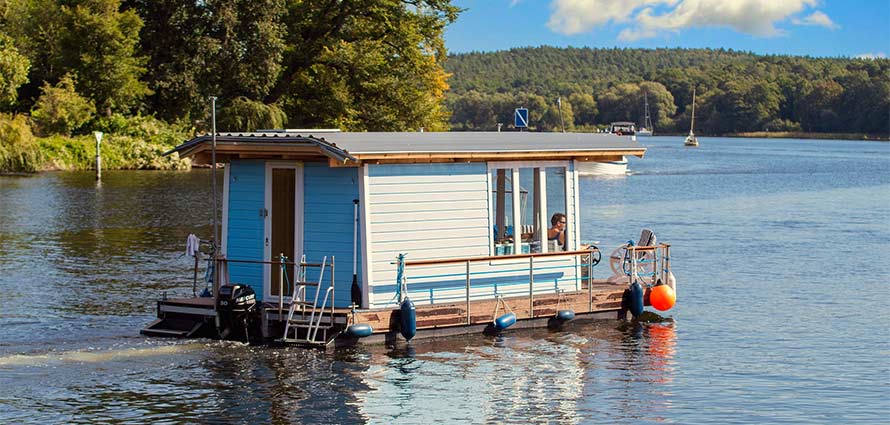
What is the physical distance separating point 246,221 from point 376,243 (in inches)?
89.1

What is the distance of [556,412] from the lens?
15836mm

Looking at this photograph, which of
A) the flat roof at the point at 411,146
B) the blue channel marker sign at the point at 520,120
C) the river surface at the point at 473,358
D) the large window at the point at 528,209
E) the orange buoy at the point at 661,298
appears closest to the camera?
the river surface at the point at 473,358

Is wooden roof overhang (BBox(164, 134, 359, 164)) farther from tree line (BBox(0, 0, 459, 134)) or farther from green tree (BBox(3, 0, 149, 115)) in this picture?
green tree (BBox(3, 0, 149, 115))

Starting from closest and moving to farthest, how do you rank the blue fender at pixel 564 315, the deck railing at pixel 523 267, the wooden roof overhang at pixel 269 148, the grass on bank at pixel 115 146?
1. the wooden roof overhang at pixel 269 148
2. the deck railing at pixel 523 267
3. the blue fender at pixel 564 315
4. the grass on bank at pixel 115 146

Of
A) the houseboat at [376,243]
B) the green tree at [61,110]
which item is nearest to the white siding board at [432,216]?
the houseboat at [376,243]

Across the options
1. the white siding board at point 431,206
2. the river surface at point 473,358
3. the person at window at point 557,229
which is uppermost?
the white siding board at point 431,206

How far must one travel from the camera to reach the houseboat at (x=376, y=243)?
18.1 meters

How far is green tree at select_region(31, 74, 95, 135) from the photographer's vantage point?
6425 cm

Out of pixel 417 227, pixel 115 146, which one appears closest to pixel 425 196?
pixel 417 227

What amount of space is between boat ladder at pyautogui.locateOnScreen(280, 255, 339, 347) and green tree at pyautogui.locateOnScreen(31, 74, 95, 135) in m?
49.9

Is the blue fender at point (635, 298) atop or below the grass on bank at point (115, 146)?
below

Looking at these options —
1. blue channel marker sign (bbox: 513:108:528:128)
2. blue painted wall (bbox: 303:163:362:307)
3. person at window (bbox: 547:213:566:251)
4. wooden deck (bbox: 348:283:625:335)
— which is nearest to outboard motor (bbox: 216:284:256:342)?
blue painted wall (bbox: 303:163:362:307)

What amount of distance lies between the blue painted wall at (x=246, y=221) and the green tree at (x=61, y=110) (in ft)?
158

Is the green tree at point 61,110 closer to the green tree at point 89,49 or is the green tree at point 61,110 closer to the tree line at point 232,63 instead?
the tree line at point 232,63
